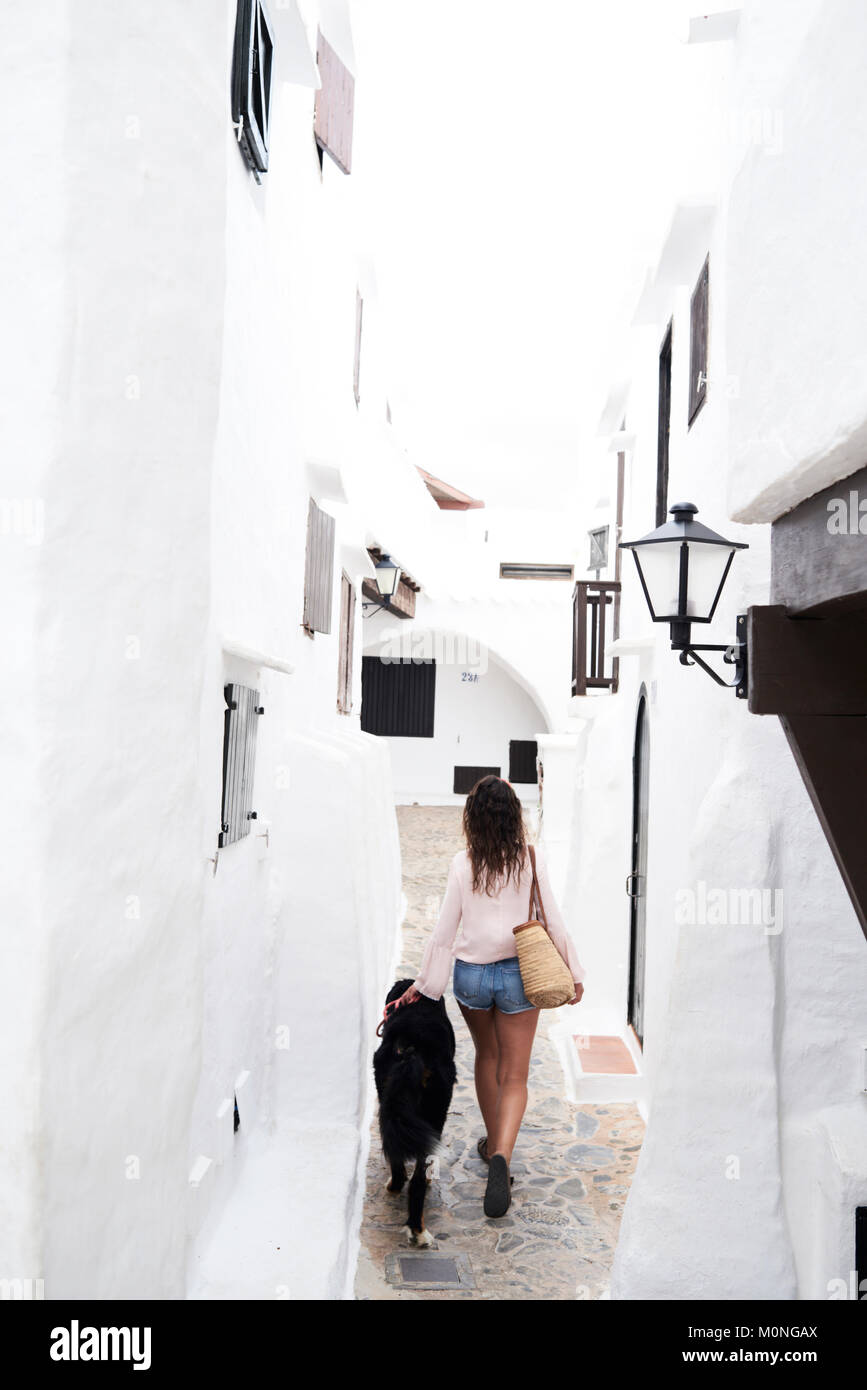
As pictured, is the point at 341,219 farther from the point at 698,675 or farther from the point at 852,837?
the point at 852,837

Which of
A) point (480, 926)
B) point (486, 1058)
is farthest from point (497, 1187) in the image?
point (480, 926)

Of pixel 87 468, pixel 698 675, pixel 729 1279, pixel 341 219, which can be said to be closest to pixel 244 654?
pixel 87 468

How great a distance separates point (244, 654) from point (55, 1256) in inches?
94.2

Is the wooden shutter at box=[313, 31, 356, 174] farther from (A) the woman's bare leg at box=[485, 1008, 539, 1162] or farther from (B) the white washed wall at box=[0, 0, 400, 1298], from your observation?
(A) the woman's bare leg at box=[485, 1008, 539, 1162]

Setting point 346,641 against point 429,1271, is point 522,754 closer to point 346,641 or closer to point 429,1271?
point 346,641

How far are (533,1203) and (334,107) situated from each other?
259 inches

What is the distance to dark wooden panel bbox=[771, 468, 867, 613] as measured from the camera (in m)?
2.41

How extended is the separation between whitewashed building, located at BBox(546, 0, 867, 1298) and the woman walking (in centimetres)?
71

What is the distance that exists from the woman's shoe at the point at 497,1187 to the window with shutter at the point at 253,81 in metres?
4.48

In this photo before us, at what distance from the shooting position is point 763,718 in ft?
13.1

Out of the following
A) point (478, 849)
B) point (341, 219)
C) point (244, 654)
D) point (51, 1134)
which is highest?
point (341, 219)

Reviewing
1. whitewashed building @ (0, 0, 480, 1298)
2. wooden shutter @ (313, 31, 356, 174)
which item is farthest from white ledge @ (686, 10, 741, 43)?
wooden shutter @ (313, 31, 356, 174)

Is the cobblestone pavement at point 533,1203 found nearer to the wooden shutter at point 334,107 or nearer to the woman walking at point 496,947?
the woman walking at point 496,947
